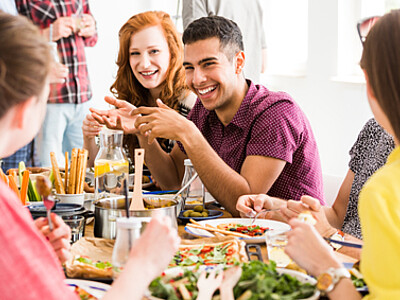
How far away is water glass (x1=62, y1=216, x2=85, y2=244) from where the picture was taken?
5.32ft

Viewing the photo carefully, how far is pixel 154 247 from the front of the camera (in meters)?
1.11

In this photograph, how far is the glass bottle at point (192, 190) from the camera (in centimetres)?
208

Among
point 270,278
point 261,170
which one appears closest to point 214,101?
point 261,170

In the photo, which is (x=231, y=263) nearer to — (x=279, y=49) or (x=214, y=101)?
(x=214, y=101)

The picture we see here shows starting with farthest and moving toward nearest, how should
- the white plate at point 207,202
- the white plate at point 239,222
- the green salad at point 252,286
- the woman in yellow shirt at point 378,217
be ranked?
the white plate at point 207,202, the white plate at point 239,222, the green salad at point 252,286, the woman in yellow shirt at point 378,217

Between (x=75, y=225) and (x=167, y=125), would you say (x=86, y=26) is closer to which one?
(x=167, y=125)

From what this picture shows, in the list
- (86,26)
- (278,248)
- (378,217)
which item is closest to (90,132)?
(278,248)

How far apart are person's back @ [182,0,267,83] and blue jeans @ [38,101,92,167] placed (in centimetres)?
129

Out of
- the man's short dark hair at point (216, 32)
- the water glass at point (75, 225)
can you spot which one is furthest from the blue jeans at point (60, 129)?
the water glass at point (75, 225)

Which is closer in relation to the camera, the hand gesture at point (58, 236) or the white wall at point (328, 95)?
the hand gesture at point (58, 236)

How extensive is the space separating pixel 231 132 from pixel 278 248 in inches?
45.8

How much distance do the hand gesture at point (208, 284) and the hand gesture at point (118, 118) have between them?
149 centimetres

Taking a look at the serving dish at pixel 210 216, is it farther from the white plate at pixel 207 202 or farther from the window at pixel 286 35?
the window at pixel 286 35

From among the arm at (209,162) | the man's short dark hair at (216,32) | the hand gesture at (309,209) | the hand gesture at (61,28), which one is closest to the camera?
the hand gesture at (309,209)
